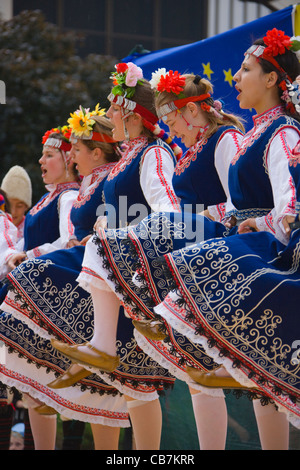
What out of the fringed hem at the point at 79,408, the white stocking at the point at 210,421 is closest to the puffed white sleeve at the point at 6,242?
the fringed hem at the point at 79,408

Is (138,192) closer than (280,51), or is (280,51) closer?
(280,51)

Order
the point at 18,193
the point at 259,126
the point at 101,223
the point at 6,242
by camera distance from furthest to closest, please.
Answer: the point at 18,193 → the point at 6,242 → the point at 101,223 → the point at 259,126

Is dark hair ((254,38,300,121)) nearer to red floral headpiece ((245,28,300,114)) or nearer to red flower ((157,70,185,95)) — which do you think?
red floral headpiece ((245,28,300,114))

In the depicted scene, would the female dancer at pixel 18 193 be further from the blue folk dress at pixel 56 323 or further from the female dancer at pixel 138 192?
the female dancer at pixel 138 192

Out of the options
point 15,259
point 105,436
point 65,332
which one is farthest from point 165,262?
point 15,259

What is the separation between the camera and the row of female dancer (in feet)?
9.27

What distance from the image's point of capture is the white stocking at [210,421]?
3334mm

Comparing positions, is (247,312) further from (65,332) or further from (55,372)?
(55,372)

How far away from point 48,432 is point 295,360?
2093mm

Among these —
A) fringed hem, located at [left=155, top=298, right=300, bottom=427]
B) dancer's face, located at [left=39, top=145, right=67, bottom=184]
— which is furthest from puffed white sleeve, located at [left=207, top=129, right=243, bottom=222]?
dancer's face, located at [left=39, top=145, right=67, bottom=184]

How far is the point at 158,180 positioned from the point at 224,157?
318 mm

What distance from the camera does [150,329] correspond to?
3238mm

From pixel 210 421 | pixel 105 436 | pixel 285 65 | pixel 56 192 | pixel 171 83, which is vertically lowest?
pixel 105 436
